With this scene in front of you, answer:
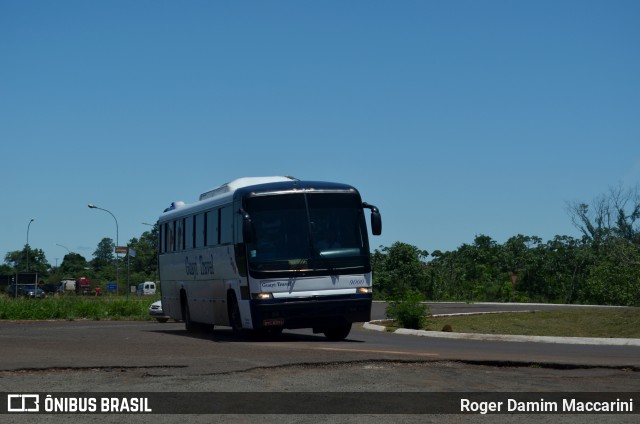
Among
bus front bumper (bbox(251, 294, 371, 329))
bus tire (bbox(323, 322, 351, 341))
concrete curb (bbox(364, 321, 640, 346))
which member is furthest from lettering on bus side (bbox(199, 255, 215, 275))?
concrete curb (bbox(364, 321, 640, 346))

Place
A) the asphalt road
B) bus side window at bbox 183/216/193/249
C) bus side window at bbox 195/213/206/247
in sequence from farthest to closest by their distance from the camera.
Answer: bus side window at bbox 183/216/193/249 → bus side window at bbox 195/213/206/247 → the asphalt road

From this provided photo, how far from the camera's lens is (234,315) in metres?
22.9

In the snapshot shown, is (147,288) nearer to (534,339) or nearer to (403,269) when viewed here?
(403,269)

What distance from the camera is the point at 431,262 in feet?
248

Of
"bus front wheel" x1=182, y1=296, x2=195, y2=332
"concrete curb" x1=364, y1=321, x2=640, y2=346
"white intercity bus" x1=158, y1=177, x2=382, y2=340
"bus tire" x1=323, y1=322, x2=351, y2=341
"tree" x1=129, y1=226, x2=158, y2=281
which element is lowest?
"concrete curb" x1=364, y1=321, x2=640, y2=346

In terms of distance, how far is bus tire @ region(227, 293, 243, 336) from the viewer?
73.6 ft

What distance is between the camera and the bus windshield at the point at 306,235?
21172 millimetres

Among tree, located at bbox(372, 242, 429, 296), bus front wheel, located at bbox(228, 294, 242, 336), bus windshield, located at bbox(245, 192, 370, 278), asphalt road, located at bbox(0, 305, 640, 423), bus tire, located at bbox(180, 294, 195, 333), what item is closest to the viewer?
asphalt road, located at bbox(0, 305, 640, 423)

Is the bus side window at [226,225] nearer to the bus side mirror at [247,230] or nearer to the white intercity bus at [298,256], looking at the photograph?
the white intercity bus at [298,256]

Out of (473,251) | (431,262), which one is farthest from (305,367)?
(473,251)

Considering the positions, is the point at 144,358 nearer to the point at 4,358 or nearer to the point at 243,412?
the point at 4,358

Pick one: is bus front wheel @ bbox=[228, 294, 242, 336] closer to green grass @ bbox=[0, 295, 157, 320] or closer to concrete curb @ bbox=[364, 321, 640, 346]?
concrete curb @ bbox=[364, 321, 640, 346]

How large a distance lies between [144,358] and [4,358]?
230cm

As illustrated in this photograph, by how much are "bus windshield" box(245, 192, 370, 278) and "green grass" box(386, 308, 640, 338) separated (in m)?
7.17
